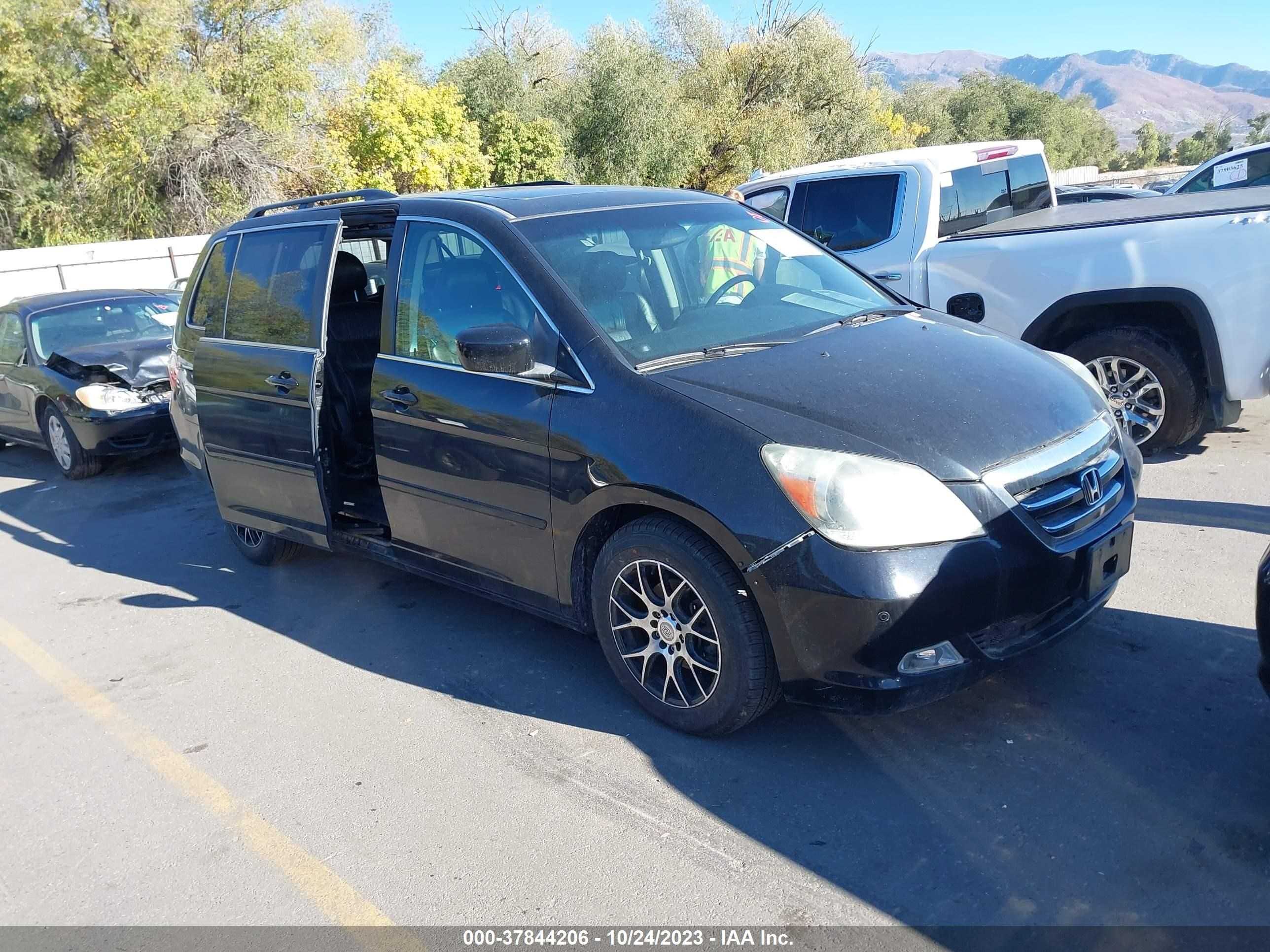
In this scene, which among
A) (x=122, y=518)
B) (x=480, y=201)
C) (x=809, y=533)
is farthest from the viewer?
(x=122, y=518)

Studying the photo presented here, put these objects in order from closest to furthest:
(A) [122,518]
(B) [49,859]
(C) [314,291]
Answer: (B) [49,859], (C) [314,291], (A) [122,518]

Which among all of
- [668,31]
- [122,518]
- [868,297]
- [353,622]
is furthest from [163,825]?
[668,31]

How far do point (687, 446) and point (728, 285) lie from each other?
47.8 inches

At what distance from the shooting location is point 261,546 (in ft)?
19.5

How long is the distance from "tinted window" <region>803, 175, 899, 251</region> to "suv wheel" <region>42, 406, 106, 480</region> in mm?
6211

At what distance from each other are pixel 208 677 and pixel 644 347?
2551 mm

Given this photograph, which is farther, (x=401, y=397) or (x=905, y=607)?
(x=401, y=397)

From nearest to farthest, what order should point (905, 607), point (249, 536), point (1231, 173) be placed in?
point (905, 607), point (249, 536), point (1231, 173)

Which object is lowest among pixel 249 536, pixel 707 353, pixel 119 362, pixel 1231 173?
pixel 249 536

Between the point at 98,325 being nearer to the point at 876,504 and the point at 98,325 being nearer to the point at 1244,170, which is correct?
the point at 876,504

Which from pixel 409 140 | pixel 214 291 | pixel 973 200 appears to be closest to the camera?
pixel 214 291

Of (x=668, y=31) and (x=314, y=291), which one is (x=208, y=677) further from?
(x=668, y=31)

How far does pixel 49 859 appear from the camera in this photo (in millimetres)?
3371

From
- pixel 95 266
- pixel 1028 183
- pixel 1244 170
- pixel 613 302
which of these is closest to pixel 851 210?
pixel 1028 183
